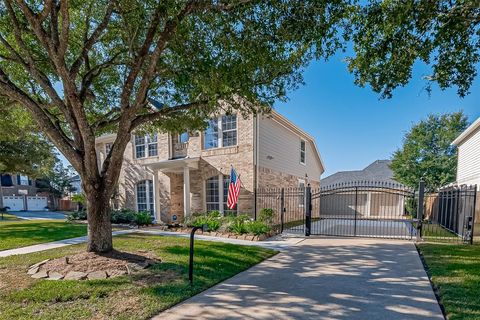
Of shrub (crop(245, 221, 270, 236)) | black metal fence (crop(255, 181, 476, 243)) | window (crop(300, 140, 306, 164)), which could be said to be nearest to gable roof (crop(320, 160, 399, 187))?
black metal fence (crop(255, 181, 476, 243))

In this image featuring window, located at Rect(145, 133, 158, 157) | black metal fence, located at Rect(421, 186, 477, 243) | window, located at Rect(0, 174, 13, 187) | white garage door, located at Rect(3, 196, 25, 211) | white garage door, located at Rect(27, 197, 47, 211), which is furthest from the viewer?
white garage door, located at Rect(27, 197, 47, 211)

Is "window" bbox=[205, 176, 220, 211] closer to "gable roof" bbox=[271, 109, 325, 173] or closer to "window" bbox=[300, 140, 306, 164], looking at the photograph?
"gable roof" bbox=[271, 109, 325, 173]

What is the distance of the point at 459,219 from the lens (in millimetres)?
10062

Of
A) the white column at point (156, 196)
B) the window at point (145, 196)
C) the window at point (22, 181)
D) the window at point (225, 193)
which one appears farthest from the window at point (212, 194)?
the window at point (22, 181)

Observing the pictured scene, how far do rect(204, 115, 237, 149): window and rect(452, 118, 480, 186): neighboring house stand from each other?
1197 cm

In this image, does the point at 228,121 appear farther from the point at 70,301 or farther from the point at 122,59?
the point at 70,301

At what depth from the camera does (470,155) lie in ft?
47.3

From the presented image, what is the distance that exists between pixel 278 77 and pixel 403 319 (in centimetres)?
585

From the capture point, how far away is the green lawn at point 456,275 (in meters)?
3.77

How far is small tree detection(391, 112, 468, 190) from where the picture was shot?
21891mm

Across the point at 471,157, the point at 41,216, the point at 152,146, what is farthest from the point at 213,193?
the point at 41,216

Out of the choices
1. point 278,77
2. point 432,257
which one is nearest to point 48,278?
point 278,77

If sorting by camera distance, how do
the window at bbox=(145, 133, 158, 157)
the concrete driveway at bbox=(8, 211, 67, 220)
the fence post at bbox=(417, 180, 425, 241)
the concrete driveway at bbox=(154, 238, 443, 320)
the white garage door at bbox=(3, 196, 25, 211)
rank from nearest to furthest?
1. the concrete driveway at bbox=(154, 238, 443, 320)
2. the fence post at bbox=(417, 180, 425, 241)
3. the window at bbox=(145, 133, 158, 157)
4. the concrete driveway at bbox=(8, 211, 67, 220)
5. the white garage door at bbox=(3, 196, 25, 211)

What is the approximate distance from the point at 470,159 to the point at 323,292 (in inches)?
600
